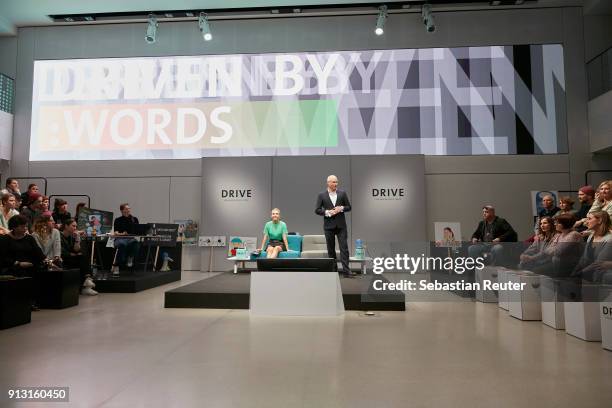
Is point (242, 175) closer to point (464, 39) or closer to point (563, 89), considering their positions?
point (464, 39)

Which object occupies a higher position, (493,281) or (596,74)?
(596,74)

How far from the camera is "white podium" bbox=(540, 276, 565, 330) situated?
3.61 metres

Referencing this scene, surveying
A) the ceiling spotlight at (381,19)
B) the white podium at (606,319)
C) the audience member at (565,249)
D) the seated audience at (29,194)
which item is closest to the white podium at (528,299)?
the audience member at (565,249)

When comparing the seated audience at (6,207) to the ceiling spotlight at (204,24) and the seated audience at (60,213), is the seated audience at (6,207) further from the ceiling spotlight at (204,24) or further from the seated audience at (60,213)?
the ceiling spotlight at (204,24)

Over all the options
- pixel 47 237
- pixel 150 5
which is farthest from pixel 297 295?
pixel 150 5

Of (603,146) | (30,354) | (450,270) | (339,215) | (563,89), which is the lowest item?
(30,354)

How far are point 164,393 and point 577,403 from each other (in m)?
2.04

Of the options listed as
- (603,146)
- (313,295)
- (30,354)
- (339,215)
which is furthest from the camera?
(603,146)

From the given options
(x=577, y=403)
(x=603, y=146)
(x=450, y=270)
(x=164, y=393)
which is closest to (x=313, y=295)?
(x=450, y=270)

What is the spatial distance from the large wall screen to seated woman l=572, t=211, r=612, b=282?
5.75 metres

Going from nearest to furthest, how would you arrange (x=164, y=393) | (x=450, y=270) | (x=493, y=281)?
1. (x=164, y=393)
2. (x=450, y=270)
3. (x=493, y=281)

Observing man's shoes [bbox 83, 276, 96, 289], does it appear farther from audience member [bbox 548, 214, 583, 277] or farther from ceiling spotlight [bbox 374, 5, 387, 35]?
ceiling spotlight [bbox 374, 5, 387, 35]

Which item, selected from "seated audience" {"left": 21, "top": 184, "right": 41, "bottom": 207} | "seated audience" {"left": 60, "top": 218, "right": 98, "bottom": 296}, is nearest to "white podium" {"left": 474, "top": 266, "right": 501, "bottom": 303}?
"seated audience" {"left": 60, "top": 218, "right": 98, "bottom": 296}

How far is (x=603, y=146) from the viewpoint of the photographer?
26.8 ft
